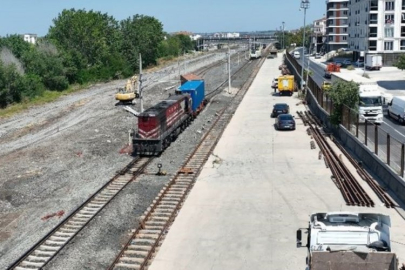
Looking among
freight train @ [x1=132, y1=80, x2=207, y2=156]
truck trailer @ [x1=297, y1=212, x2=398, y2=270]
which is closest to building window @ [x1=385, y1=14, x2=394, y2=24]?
freight train @ [x1=132, y1=80, x2=207, y2=156]

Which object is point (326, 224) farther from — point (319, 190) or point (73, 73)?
point (73, 73)

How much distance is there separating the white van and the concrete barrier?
5119 millimetres

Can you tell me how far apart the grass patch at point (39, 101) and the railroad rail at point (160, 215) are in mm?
28144

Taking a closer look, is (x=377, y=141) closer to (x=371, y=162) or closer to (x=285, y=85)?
(x=371, y=162)

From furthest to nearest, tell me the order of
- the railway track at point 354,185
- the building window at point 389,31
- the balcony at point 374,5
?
the balcony at point 374,5 < the building window at point 389,31 < the railway track at point 354,185

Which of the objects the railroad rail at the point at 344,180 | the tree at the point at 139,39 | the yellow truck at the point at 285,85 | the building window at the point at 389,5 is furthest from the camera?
the tree at the point at 139,39

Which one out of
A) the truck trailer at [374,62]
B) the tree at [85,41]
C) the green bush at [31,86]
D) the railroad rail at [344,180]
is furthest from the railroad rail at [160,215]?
the truck trailer at [374,62]

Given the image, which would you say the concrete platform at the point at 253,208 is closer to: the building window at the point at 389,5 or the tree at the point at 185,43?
the building window at the point at 389,5

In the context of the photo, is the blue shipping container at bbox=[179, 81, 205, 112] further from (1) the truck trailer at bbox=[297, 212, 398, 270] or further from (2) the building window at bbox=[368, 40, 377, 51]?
(2) the building window at bbox=[368, 40, 377, 51]

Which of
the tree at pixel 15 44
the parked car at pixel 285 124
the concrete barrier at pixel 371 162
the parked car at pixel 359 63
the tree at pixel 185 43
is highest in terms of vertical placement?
the tree at pixel 185 43

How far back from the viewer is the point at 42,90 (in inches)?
2648

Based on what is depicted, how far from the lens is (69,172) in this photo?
28094mm

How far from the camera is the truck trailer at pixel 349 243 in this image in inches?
430

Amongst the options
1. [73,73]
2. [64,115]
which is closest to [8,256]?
[64,115]
